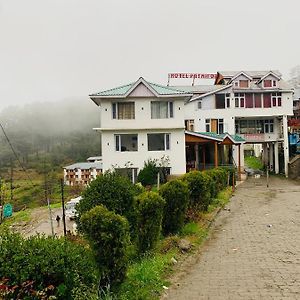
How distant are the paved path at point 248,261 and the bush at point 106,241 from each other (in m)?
1.21

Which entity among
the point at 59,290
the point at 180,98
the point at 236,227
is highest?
the point at 180,98

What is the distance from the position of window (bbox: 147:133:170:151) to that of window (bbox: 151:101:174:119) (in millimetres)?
1383

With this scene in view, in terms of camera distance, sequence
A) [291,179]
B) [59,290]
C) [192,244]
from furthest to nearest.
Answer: [291,179] → [192,244] → [59,290]

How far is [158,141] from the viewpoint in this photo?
29422mm

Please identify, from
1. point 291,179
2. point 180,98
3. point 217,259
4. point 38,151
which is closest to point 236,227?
point 217,259

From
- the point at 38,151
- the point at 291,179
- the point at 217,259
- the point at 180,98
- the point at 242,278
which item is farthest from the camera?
the point at 38,151

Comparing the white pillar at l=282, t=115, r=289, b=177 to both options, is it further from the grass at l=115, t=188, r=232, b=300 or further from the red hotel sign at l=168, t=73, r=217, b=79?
the grass at l=115, t=188, r=232, b=300

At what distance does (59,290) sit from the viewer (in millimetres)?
4902

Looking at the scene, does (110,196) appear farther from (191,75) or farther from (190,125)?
(191,75)

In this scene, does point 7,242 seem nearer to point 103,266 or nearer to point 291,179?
point 103,266

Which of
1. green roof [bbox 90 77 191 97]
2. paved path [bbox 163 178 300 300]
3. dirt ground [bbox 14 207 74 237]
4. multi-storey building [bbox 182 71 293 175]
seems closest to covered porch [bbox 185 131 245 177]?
multi-storey building [bbox 182 71 293 175]

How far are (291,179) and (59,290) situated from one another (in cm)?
3375

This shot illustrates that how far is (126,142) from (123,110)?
247cm

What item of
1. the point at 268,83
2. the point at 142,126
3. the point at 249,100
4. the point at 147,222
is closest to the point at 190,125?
the point at 249,100
